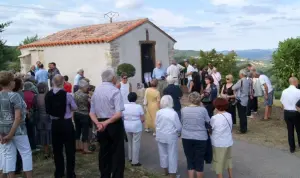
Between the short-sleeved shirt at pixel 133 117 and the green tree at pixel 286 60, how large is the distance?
314 inches

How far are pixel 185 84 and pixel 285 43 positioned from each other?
618cm

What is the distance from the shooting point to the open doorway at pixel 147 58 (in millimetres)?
17359

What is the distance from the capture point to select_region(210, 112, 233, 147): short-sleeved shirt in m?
6.20

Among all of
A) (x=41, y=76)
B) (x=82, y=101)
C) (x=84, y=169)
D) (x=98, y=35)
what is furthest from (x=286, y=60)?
(x=41, y=76)

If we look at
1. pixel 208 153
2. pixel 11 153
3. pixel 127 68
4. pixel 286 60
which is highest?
pixel 286 60

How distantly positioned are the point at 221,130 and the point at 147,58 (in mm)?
11730

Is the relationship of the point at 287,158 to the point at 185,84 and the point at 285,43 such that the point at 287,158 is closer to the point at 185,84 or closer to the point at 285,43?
the point at 285,43

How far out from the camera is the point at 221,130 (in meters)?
6.18

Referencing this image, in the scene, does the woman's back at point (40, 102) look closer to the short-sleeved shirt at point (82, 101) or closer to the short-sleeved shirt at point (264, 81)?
the short-sleeved shirt at point (82, 101)

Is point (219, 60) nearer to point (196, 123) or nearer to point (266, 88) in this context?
point (266, 88)

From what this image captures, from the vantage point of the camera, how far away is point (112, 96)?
A: 5.52m

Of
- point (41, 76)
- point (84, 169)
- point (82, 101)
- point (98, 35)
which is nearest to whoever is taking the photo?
point (84, 169)

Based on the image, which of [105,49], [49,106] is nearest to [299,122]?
[49,106]

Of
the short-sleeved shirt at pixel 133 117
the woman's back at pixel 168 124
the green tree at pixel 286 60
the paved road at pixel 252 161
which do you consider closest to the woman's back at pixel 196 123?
the woman's back at pixel 168 124
